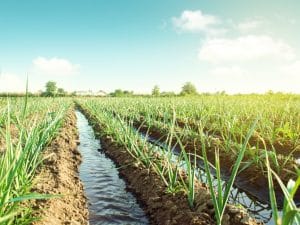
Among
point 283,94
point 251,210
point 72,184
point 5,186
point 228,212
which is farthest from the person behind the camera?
point 283,94

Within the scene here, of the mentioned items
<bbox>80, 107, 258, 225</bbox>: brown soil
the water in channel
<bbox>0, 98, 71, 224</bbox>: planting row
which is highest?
<bbox>0, 98, 71, 224</bbox>: planting row

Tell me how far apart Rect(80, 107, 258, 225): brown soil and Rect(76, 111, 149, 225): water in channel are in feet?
0.46

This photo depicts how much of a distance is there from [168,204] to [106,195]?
4.92 ft

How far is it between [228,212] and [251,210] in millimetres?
1080

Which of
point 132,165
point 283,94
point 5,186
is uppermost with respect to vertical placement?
point 283,94

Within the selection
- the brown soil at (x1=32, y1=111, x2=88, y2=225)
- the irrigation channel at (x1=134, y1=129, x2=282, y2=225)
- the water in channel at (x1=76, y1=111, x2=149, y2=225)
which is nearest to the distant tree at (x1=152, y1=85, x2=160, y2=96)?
the water in channel at (x1=76, y1=111, x2=149, y2=225)

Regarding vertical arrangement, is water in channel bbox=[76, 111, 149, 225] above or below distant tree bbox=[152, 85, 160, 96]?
below

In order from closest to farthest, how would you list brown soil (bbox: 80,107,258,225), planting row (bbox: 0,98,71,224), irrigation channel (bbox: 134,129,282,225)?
planting row (bbox: 0,98,71,224) → brown soil (bbox: 80,107,258,225) → irrigation channel (bbox: 134,129,282,225)

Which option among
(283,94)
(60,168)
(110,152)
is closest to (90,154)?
(110,152)

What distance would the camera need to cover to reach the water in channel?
173 inches

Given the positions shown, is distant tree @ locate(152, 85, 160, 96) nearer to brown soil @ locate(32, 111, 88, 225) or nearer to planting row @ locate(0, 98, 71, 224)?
brown soil @ locate(32, 111, 88, 225)

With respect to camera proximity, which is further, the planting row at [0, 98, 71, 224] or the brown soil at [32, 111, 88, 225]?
the brown soil at [32, 111, 88, 225]

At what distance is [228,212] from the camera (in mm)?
3652

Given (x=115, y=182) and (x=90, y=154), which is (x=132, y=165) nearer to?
(x=115, y=182)
